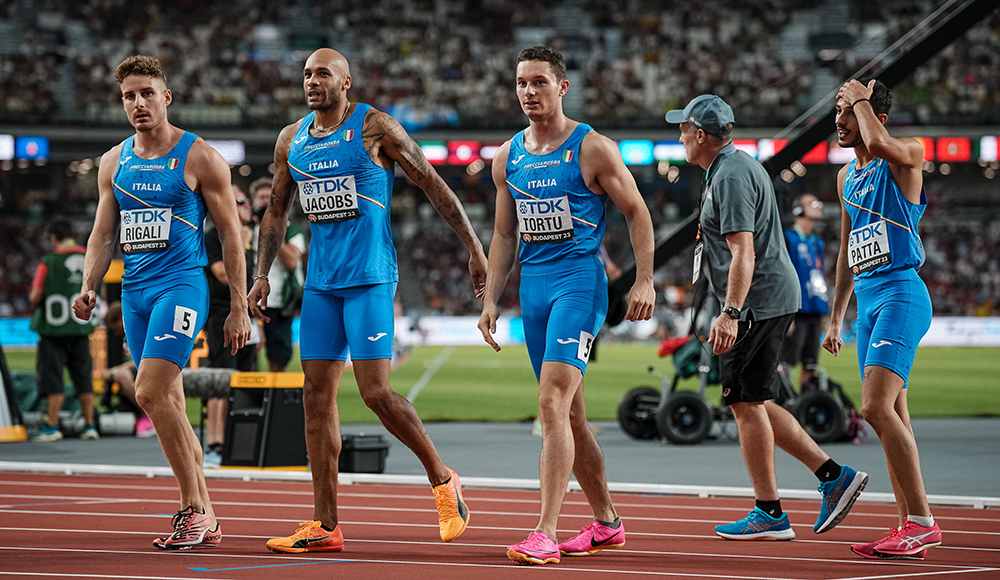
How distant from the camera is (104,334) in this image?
1344cm

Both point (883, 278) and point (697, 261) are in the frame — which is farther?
point (697, 261)

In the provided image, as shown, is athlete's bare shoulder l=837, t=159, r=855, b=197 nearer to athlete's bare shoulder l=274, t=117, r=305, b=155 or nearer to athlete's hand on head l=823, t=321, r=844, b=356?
athlete's hand on head l=823, t=321, r=844, b=356

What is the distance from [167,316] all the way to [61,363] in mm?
6755

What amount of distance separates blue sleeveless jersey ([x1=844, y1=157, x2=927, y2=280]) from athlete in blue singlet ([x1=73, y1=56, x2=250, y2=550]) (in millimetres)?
3066

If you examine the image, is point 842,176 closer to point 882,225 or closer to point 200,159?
point 882,225

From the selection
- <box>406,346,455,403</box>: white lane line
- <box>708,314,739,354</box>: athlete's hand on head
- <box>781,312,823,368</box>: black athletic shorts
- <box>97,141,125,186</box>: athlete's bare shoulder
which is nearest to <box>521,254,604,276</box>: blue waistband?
<box>708,314,739,354</box>: athlete's hand on head

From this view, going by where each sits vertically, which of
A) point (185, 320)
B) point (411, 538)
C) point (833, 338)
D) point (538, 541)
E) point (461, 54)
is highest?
point (461, 54)

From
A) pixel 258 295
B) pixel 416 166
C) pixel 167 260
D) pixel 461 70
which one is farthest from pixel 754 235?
pixel 461 70

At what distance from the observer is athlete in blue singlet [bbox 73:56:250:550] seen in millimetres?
5098

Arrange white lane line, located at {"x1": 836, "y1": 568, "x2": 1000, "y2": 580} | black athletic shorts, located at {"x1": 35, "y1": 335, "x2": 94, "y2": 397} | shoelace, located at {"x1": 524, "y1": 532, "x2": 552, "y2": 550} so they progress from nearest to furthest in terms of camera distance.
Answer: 1. white lane line, located at {"x1": 836, "y1": 568, "x2": 1000, "y2": 580}
2. shoelace, located at {"x1": 524, "y1": 532, "x2": 552, "y2": 550}
3. black athletic shorts, located at {"x1": 35, "y1": 335, "x2": 94, "y2": 397}

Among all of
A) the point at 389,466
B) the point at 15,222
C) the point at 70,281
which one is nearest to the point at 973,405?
the point at 389,466

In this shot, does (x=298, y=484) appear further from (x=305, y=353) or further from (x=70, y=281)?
(x=70, y=281)

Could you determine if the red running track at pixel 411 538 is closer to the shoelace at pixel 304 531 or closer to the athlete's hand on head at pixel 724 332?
the shoelace at pixel 304 531

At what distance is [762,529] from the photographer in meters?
5.49
